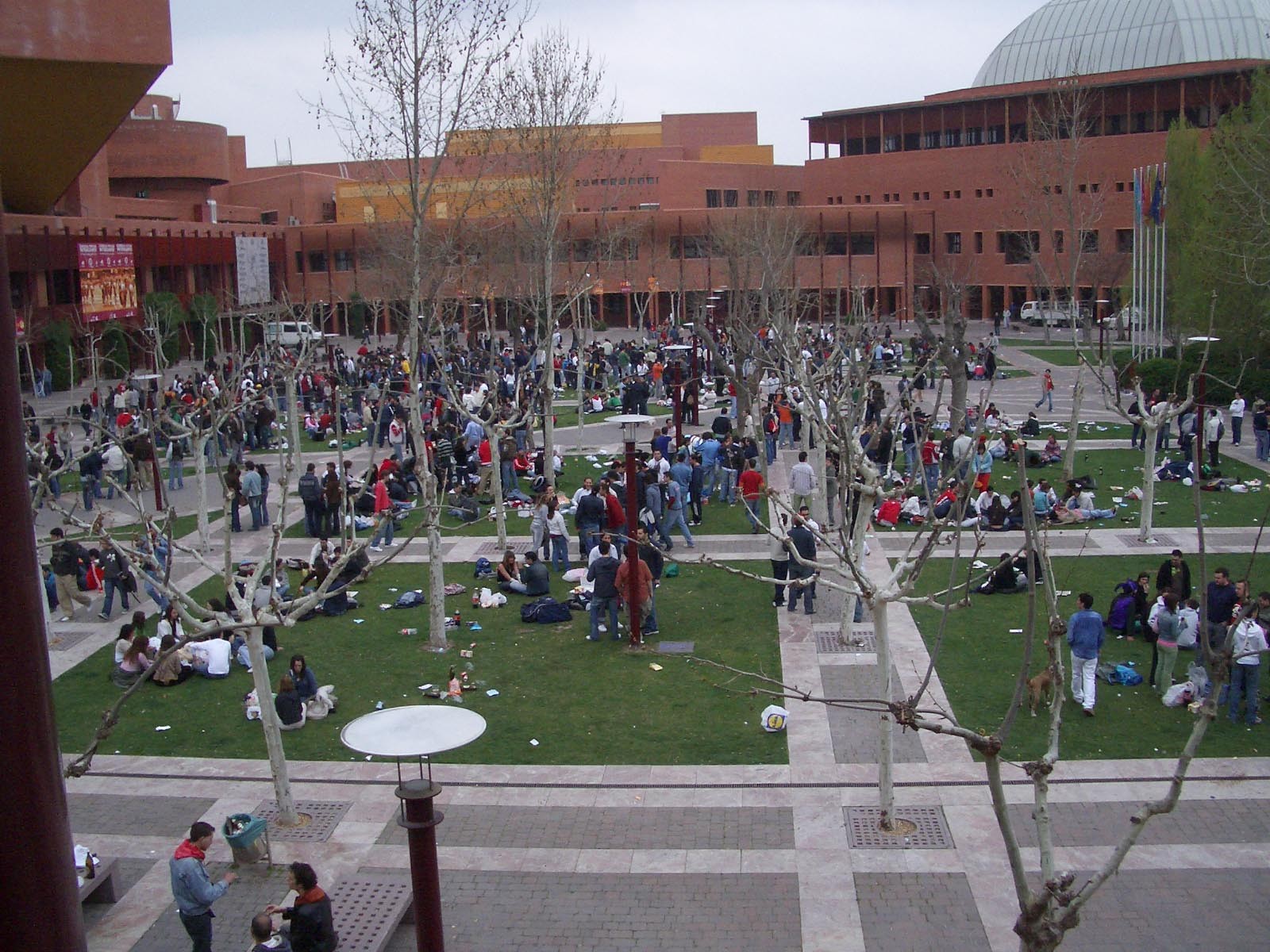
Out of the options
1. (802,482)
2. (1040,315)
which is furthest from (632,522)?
(1040,315)

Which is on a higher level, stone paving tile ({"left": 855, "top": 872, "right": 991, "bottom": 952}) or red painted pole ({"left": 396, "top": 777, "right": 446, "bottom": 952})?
red painted pole ({"left": 396, "top": 777, "right": 446, "bottom": 952})

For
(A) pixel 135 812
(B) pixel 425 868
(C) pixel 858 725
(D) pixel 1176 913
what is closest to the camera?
(B) pixel 425 868

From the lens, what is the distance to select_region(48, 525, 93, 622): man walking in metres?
17.9

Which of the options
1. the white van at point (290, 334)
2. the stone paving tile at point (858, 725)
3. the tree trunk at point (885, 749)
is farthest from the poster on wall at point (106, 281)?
the tree trunk at point (885, 749)

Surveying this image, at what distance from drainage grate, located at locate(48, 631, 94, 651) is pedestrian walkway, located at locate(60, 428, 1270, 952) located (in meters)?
4.44

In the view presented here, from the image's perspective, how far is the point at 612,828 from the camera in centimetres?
1109

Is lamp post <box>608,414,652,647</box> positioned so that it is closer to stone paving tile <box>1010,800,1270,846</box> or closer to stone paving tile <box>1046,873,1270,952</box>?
stone paving tile <box>1010,800,1270,846</box>

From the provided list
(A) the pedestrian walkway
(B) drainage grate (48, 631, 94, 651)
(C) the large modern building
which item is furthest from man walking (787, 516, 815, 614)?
(C) the large modern building

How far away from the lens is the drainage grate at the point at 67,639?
55.4 feet

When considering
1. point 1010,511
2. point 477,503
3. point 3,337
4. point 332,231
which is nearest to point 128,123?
point 332,231

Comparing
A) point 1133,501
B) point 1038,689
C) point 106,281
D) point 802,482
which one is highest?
point 106,281

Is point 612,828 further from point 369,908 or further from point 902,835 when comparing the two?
point 902,835

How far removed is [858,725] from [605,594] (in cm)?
415

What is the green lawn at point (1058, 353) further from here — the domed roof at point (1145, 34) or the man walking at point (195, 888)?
the man walking at point (195, 888)
